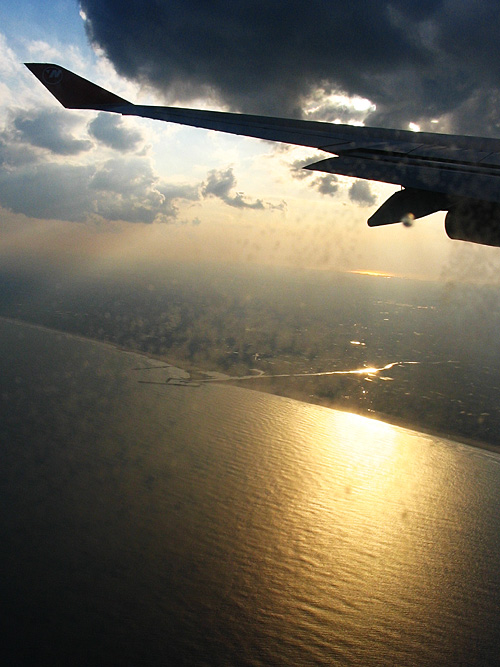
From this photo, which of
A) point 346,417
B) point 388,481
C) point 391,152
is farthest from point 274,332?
point 391,152

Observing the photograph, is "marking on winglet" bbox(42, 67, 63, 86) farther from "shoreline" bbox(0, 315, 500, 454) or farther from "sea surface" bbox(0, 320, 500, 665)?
"shoreline" bbox(0, 315, 500, 454)

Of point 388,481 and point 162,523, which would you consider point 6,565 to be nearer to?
point 162,523

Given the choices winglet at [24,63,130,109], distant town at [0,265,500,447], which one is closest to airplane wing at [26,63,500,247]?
winglet at [24,63,130,109]

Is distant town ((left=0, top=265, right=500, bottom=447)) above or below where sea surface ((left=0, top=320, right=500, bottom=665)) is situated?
above

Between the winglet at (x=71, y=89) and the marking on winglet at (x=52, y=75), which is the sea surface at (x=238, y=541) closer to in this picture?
the winglet at (x=71, y=89)

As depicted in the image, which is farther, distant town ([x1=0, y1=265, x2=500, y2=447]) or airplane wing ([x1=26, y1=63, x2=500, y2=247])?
distant town ([x1=0, y1=265, x2=500, y2=447])

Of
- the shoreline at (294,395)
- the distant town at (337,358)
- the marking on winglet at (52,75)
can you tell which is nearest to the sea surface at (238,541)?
the shoreline at (294,395)

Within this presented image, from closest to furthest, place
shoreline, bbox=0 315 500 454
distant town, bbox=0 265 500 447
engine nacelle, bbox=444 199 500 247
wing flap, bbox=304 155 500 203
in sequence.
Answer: wing flap, bbox=304 155 500 203
engine nacelle, bbox=444 199 500 247
shoreline, bbox=0 315 500 454
distant town, bbox=0 265 500 447

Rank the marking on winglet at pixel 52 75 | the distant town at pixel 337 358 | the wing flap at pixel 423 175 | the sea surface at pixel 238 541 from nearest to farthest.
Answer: the wing flap at pixel 423 175 → the marking on winglet at pixel 52 75 → the sea surface at pixel 238 541 → the distant town at pixel 337 358
